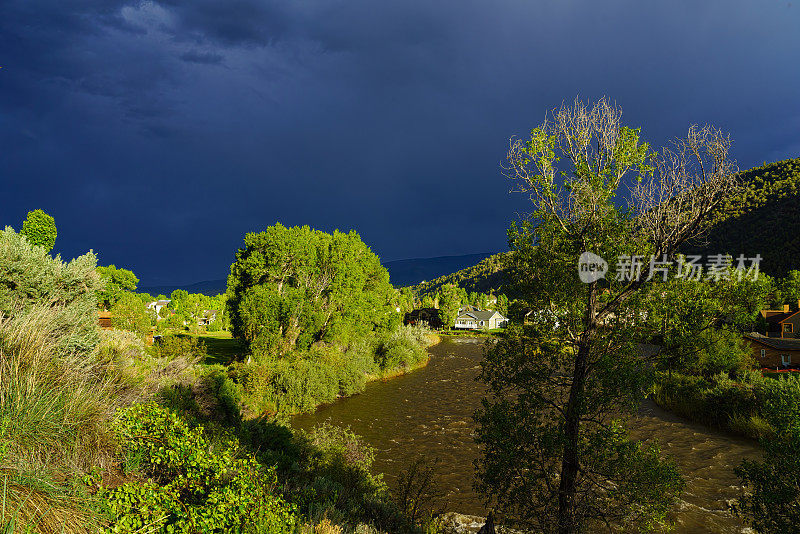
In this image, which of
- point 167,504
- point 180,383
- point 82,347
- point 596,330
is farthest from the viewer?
point 180,383

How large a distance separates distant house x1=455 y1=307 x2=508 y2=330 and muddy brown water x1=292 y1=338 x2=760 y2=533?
76.7m

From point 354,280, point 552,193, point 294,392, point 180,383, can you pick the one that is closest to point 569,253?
point 552,193

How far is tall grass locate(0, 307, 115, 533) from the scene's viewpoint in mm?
4782

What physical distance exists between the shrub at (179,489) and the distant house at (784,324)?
6375 centimetres

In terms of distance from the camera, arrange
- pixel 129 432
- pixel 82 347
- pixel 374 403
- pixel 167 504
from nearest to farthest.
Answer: pixel 167 504, pixel 129 432, pixel 82 347, pixel 374 403

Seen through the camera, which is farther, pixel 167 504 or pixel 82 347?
pixel 82 347

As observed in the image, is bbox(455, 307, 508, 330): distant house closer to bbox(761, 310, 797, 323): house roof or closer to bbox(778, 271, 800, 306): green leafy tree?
bbox(778, 271, 800, 306): green leafy tree

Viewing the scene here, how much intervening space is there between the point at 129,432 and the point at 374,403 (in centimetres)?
2667

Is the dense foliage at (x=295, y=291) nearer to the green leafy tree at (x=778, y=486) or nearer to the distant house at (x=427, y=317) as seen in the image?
the green leafy tree at (x=778, y=486)

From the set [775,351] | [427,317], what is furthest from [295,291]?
[427,317]

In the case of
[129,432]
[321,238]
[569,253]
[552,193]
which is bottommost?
[129,432]

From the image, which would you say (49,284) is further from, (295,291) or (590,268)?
(295,291)

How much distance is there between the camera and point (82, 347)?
11.7m

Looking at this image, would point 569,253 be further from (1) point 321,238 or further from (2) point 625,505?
(1) point 321,238
